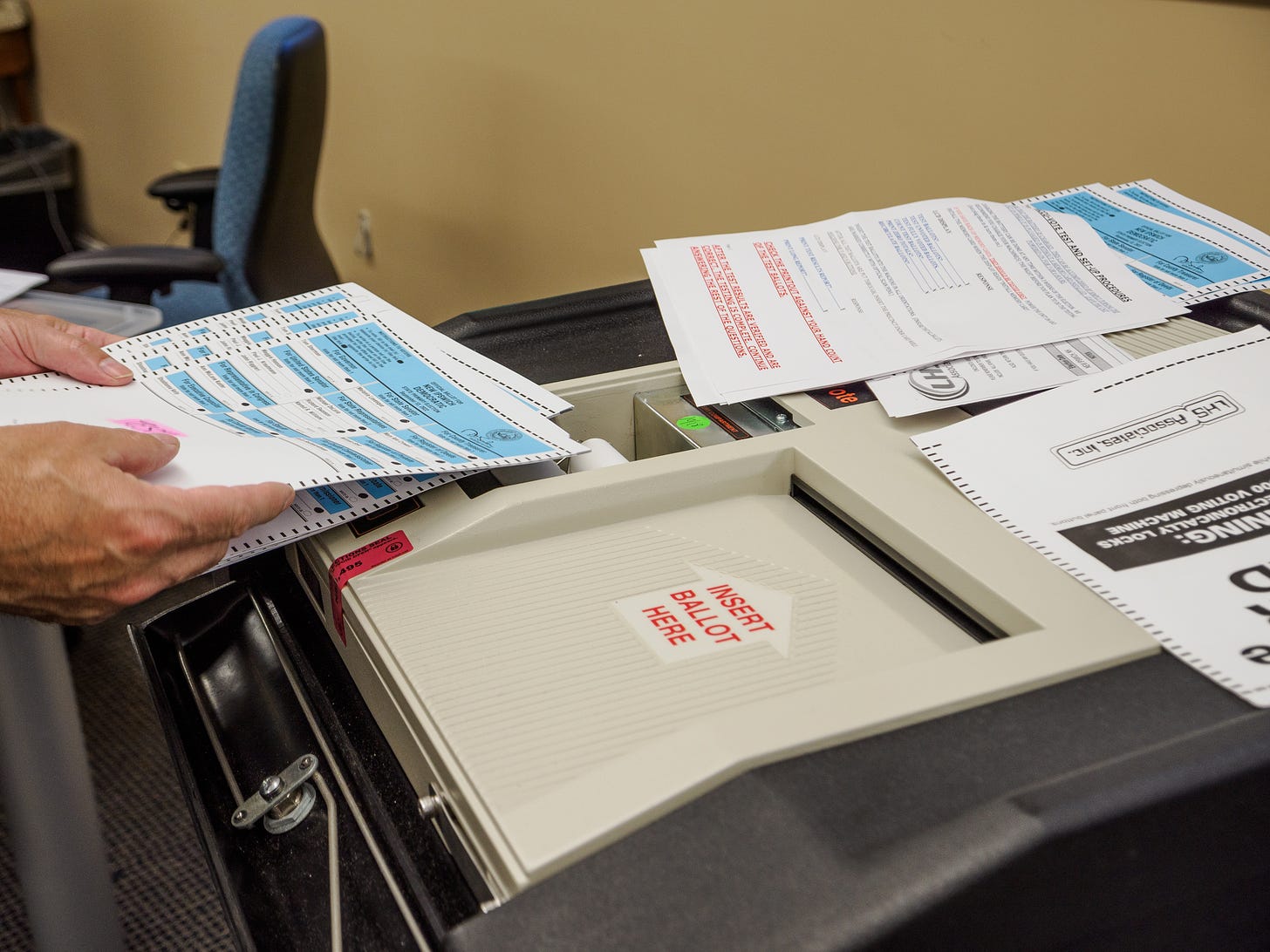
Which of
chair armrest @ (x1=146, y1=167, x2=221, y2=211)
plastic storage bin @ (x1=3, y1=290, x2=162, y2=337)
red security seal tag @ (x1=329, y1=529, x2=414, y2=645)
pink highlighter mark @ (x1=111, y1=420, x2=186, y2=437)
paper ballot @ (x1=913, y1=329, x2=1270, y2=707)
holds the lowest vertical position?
plastic storage bin @ (x1=3, y1=290, x2=162, y2=337)

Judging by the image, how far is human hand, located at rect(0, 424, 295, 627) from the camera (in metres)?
0.46

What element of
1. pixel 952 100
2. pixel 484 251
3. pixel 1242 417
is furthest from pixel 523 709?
pixel 484 251

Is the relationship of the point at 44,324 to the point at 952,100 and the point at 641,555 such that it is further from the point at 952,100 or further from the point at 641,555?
the point at 952,100

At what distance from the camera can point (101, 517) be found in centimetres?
46

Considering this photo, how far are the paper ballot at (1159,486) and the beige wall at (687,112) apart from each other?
0.54 metres

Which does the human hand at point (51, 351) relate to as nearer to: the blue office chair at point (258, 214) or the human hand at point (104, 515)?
the human hand at point (104, 515)

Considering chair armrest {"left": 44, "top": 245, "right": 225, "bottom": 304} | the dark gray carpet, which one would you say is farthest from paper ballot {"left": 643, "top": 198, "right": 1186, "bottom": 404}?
chair armrest {"left": 44, "top": 245, "right": 225, "bottom": 304}

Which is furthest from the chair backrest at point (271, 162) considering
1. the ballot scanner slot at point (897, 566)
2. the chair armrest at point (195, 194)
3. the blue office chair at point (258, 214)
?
the ballot scanner slot at point (897, 566)

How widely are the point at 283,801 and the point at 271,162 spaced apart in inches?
44.9

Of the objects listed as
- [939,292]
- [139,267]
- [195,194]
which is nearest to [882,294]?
[939,292]

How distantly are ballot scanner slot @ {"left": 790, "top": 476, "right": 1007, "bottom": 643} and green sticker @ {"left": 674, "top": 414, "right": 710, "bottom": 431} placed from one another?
2.7 inches

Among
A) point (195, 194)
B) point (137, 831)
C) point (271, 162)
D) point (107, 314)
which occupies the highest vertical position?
point (271, 162)

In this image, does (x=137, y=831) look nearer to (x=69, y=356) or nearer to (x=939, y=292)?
(x=69, y=356)

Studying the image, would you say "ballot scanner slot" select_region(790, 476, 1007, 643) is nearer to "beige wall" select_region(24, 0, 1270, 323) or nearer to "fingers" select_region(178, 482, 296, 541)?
"fingers" select_region(178, 482, 296, 541)
